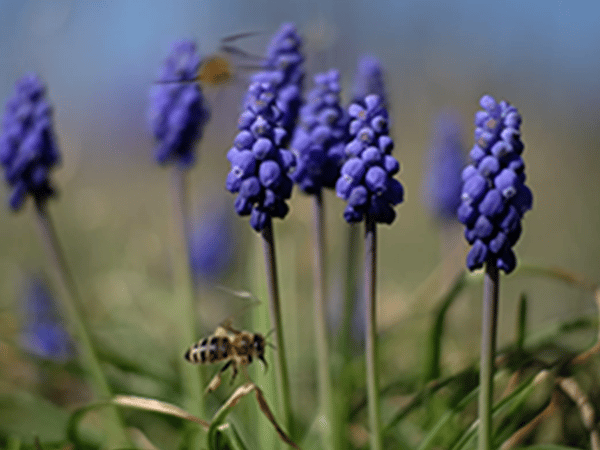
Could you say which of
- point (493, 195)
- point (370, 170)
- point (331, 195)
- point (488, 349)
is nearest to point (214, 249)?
point (331, 195)

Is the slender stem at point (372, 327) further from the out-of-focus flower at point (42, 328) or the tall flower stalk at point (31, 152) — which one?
the out-of-focus flower at point (42, 328)

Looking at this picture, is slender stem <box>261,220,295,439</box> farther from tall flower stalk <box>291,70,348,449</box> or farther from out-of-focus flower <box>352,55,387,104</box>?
out-of-focus flower <box>352,55,387,104</box>

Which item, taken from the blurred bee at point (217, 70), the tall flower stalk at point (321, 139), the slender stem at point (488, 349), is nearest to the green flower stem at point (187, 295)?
the blurred bee at point (217, 70)

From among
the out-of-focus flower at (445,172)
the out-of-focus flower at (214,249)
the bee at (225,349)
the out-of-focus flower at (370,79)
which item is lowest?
the out-of-focus flower at (214,249)

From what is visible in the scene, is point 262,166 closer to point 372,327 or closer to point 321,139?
point 321,139

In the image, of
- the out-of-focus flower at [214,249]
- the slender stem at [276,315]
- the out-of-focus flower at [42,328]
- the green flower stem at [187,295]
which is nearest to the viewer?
the slender stem at [276,315]

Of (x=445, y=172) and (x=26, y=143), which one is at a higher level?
(x=26, y=143)

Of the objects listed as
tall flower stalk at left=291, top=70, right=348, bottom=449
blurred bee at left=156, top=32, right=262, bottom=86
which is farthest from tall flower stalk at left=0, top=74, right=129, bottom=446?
Answer: tall flower stalk at left=291, top=70, right=348, bottom=449
